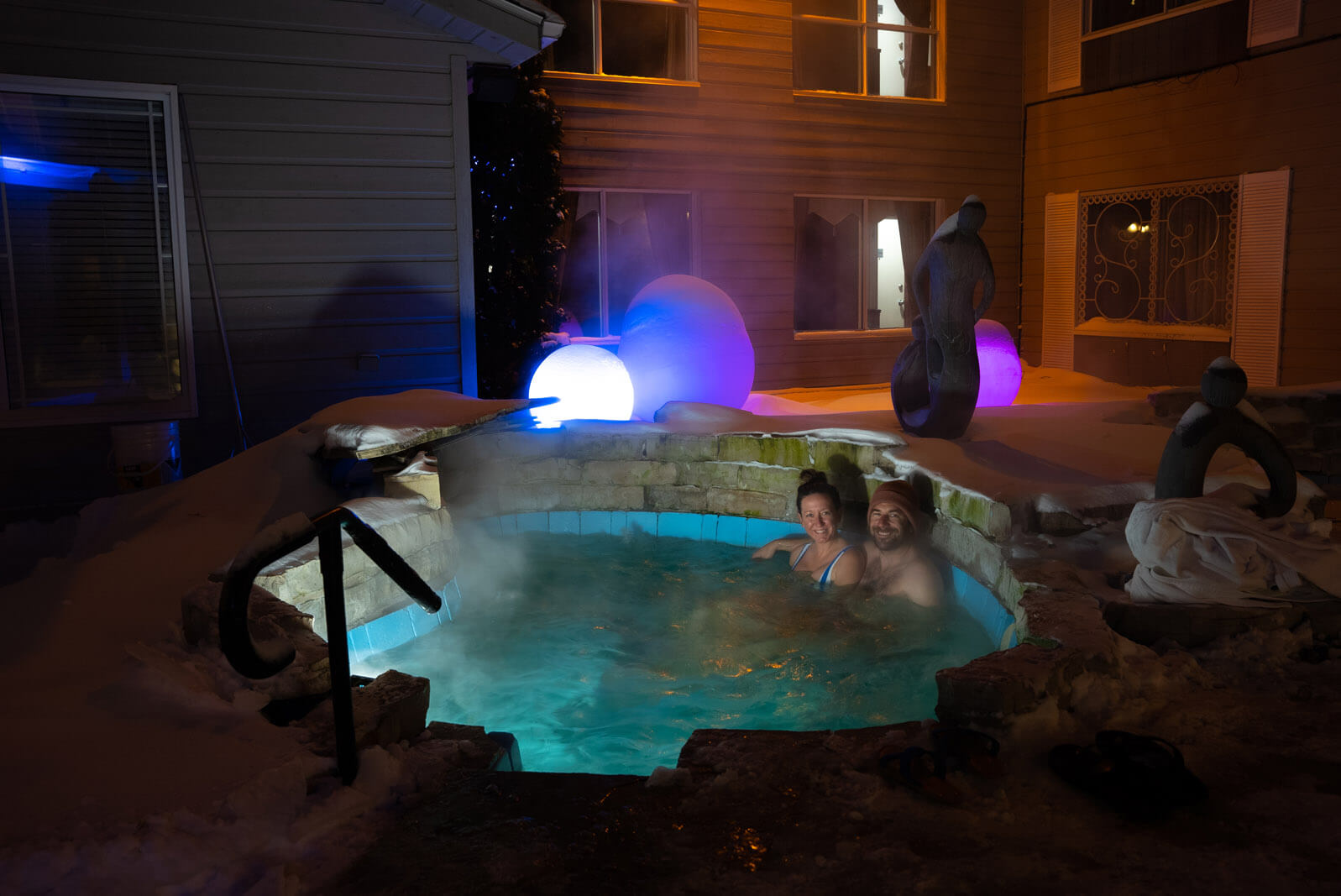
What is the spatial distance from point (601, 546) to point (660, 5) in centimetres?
763

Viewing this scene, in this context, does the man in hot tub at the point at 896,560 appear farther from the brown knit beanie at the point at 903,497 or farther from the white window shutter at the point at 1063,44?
the white window shutter at the point at 1063,44

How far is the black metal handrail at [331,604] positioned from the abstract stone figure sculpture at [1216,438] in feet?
9.90

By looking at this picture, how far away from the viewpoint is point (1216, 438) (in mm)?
3785

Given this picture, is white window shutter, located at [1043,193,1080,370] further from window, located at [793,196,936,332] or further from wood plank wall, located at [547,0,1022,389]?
window, located at [793,196,936,332]

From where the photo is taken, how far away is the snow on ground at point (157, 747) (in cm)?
199

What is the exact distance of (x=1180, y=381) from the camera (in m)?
11.4

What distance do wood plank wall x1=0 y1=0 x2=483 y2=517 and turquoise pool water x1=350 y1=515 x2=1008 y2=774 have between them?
201cm

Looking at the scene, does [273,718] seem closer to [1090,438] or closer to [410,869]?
[410,869]

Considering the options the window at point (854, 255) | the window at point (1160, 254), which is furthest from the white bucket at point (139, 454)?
the window at point (1160, 254)

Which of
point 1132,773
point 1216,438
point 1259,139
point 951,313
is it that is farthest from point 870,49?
point 1132,773

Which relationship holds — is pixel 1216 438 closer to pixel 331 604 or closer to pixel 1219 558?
pixel 1219 558

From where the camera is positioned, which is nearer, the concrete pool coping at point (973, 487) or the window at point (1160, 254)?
the concrete pool coping at point (973, 487)

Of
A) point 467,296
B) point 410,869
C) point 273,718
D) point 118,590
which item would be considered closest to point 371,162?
point 467,296

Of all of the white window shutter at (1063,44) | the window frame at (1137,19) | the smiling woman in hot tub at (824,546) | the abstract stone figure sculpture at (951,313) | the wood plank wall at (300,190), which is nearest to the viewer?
the smiling woman in hot tub at (824,546)
